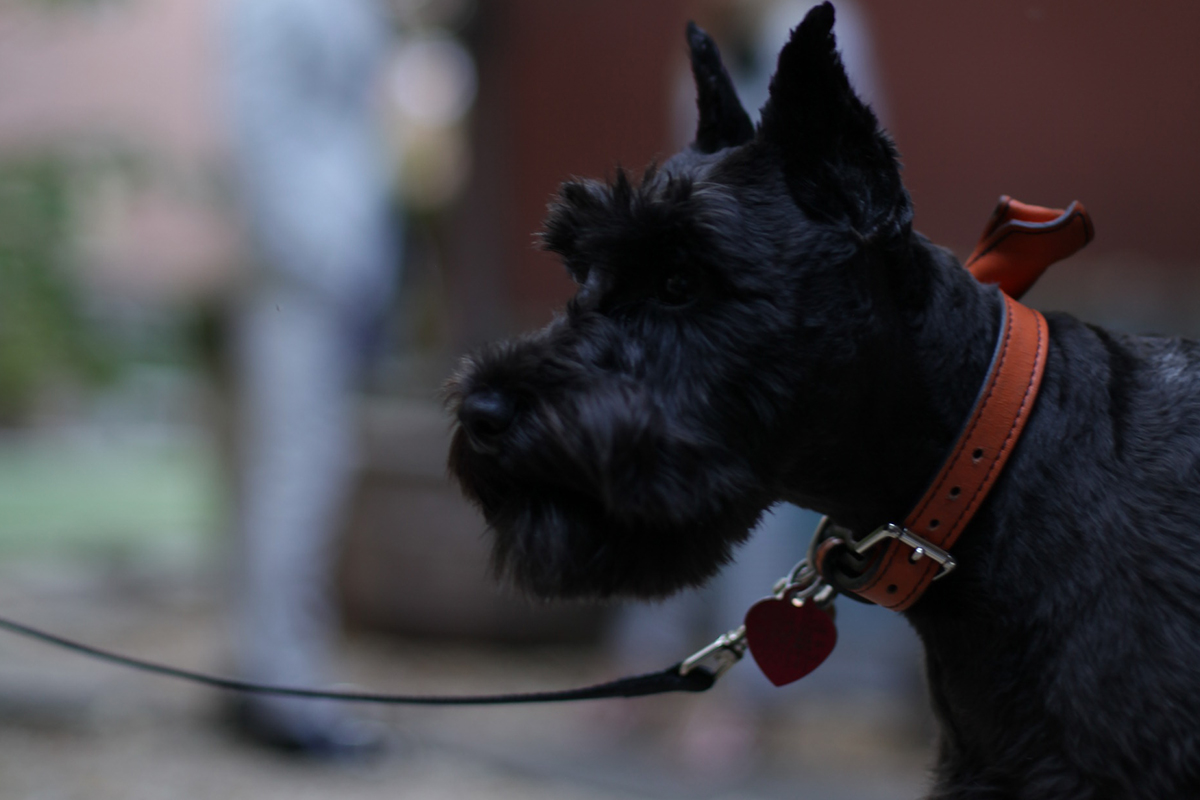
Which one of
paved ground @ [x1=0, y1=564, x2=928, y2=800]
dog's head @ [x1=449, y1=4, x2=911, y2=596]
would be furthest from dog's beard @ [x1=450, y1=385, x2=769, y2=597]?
paved ground @ [x1=0, y1=564, x2=928, y2=800]

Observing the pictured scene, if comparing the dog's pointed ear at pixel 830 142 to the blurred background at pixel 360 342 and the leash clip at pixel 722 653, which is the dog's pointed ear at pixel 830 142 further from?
the blurred background at pixel 360 342

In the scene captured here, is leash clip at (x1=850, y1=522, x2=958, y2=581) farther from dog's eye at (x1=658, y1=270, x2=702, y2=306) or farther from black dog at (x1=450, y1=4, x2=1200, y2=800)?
dog's eye at (x1=658, y1=270, x2=702, y2=306)

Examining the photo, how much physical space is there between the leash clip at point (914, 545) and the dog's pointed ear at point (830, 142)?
396 millimetres

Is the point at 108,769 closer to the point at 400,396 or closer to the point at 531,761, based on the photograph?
the point at 531,761

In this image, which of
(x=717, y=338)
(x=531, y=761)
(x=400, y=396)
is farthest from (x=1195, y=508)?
(x=400, y=396)

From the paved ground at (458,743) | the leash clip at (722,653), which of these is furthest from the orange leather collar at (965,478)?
the paved ground at (458,743)

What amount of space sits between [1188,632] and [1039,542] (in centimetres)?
19

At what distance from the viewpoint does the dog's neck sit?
1455mm

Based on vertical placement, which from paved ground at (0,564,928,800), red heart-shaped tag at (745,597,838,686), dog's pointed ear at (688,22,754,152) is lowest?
A: paved ground at (0,564,928,800)

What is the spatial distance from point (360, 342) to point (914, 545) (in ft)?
10.5

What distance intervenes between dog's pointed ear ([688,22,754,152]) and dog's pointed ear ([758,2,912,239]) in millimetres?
228

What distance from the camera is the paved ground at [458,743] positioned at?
3285mm

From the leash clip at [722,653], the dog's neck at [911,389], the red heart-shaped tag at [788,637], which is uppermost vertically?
the dog's neck at [911,389]

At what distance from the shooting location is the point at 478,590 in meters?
4.63
